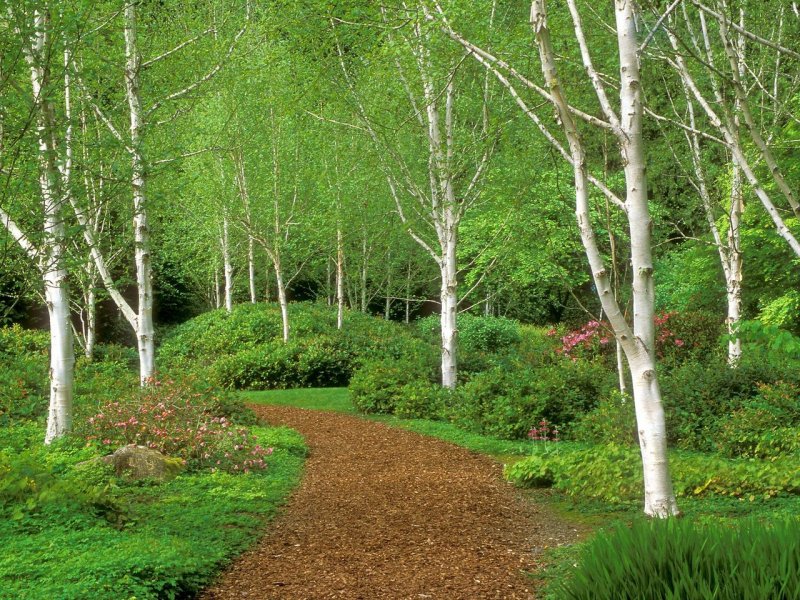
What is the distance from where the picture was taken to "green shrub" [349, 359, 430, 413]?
14805mm

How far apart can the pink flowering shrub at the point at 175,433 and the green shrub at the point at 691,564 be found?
604 centimetres

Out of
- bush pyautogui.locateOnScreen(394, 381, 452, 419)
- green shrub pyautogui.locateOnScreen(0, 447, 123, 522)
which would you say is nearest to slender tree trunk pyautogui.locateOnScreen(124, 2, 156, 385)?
bush pyautogui.locateOnScreen(394, 381, 452, 419)

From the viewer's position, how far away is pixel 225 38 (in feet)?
43.6

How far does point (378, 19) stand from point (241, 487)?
4.93 m

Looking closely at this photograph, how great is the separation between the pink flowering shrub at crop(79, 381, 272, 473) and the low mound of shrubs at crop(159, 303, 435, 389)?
4.86m

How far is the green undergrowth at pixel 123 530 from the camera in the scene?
193 inches

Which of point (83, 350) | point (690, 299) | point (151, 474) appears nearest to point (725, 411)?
point (151, 474)

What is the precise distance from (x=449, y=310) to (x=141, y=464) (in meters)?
7.56

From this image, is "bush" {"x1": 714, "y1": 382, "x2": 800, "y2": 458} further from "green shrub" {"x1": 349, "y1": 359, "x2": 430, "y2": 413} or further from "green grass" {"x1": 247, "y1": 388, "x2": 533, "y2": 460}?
"green shrub" {"x1": 349, "y1": 359, "x2": 430, "y2": 413}

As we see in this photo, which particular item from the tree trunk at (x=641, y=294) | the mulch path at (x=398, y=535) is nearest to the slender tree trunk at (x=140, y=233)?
the mulch path at (x=398, y=535)

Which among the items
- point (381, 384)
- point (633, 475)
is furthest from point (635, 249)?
point (381, 384)

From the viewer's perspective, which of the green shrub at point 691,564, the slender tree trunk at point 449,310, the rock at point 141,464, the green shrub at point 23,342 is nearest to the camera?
the green shrub at point 691,564

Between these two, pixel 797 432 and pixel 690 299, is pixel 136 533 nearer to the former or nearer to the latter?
pixel 797 432

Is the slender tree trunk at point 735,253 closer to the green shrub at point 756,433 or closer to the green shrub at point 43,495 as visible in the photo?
the green shrub at point 756,433
